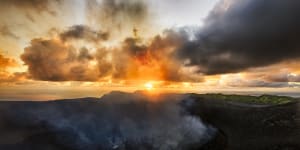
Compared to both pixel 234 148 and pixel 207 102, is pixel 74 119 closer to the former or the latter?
pixel 234 148

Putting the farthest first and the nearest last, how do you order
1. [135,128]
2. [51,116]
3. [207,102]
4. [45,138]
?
[207,102] < [135,128] < [51,116] < [45,138]

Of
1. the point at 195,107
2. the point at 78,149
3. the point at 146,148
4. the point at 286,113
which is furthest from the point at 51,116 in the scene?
the point at 286,113

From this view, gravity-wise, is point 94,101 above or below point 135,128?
above

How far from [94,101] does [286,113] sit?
19.1 metres

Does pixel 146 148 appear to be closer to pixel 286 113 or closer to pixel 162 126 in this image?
pixel 162 126

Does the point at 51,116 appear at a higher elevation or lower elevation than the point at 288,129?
higher

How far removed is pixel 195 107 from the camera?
2003 cm

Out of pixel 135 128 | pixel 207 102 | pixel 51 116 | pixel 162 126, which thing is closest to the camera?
pixel 51 116

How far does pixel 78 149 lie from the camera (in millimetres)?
11984

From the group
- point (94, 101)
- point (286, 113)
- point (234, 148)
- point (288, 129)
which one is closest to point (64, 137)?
point (94, 101)

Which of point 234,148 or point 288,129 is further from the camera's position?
point 288,129

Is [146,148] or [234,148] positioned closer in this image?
[146,148]

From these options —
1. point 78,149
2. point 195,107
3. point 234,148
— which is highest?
point 195,107

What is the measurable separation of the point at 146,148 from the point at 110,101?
483cm
